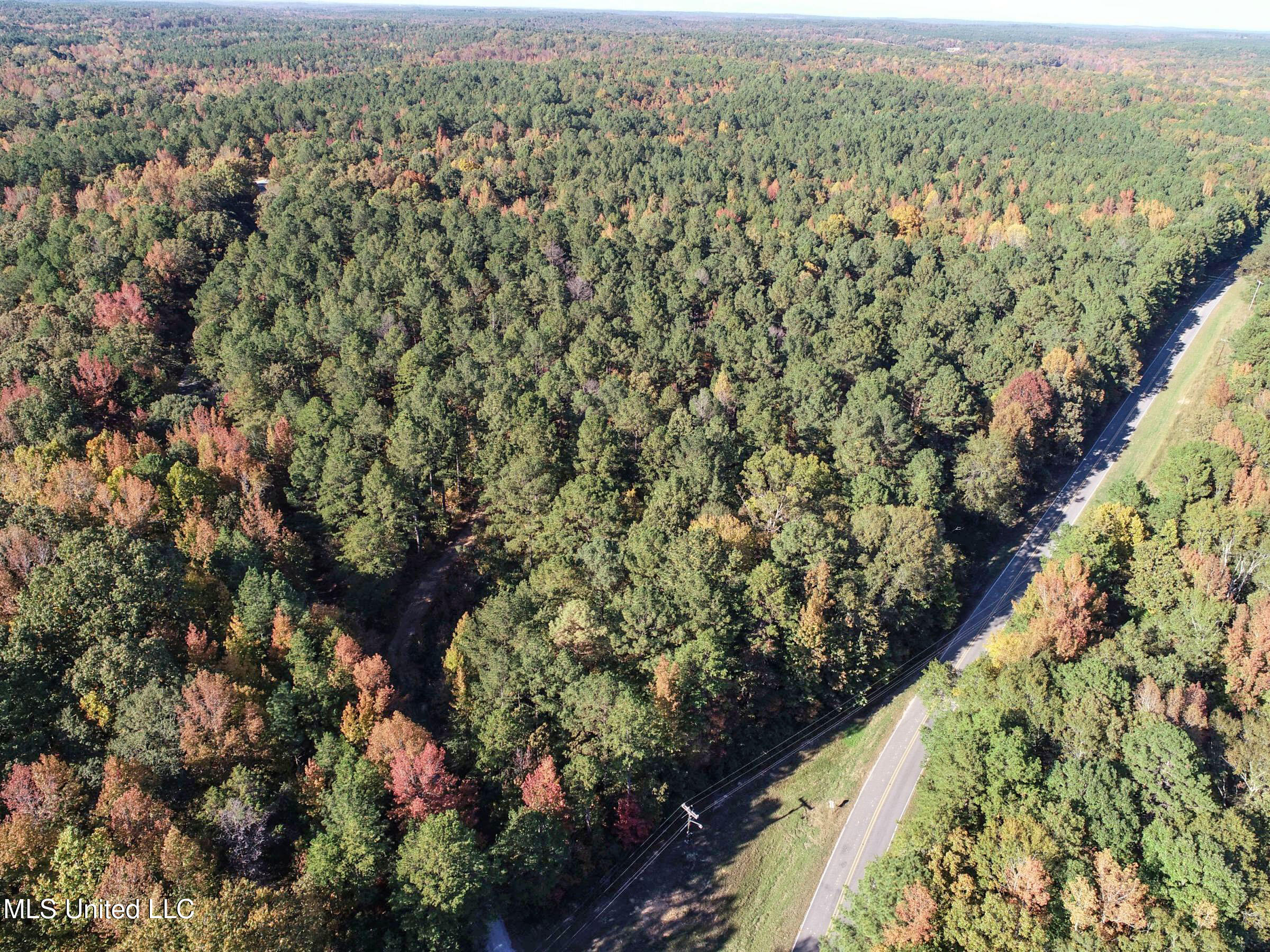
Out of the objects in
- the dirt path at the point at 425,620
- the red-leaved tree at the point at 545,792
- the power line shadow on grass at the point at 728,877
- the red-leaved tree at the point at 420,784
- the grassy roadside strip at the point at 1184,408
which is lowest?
the power line shadow on grass at the point at 728,877

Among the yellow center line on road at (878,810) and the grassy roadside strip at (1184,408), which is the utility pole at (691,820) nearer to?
the yellow center line on road at (878,810)

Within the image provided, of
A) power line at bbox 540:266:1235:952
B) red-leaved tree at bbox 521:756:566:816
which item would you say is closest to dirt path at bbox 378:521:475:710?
red-leaved tree at bbox 521:756:566:816

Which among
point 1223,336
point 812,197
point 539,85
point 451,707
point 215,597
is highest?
point 539,85

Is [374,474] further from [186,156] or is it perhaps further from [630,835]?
[186,156]

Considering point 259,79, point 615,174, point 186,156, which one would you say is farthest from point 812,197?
point 259,79

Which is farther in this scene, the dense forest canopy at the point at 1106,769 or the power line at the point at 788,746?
the power line at the point at 788,746

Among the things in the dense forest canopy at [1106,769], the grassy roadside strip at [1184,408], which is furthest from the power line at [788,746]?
the grassy roadside strip at [1184,408]
